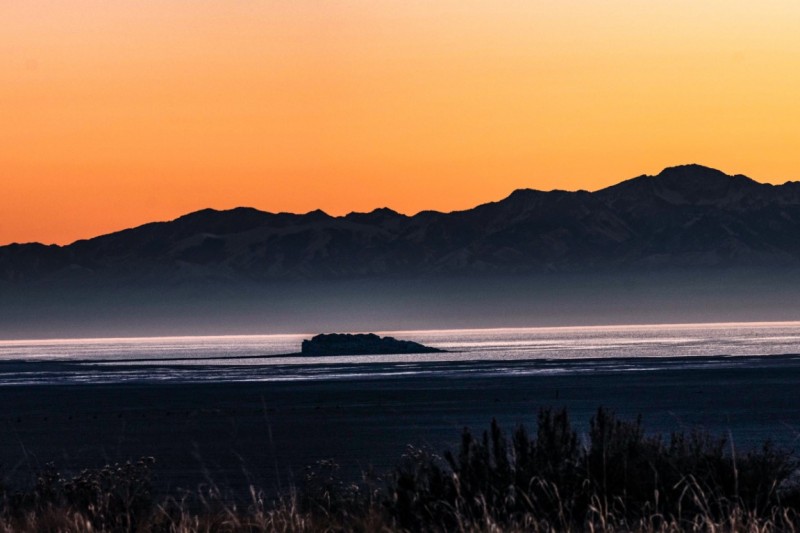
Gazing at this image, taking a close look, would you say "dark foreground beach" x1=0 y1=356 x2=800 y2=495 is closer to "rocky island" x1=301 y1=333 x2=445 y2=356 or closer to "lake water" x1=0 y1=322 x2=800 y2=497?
"lake water" x1=0 y1=322 x2=800 y2=497

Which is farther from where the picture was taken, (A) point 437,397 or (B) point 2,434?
(A) point 437,397

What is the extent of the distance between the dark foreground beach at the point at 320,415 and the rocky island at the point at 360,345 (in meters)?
70.1

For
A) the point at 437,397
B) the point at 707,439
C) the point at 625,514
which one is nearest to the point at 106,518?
the point at 625,514

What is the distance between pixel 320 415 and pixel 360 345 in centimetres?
10922

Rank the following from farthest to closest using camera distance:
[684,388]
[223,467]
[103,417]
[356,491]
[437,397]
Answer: [684,388], [437,397], [103,417], [223,467], [356,491]

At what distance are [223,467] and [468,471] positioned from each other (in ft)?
64.6

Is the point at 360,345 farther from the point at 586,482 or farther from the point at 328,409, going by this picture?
the point at 586,482

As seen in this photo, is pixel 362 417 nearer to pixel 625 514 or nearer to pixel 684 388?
pixel 684 388

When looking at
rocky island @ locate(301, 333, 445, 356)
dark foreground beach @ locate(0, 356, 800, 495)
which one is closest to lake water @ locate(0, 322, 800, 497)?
dark foreground beach @ locate(0, 356, 800, 495)

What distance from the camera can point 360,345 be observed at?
539ft

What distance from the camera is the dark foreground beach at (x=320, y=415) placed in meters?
35.8

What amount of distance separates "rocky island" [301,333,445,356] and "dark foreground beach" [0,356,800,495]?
70.1 meters

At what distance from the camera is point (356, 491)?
17.9 metres

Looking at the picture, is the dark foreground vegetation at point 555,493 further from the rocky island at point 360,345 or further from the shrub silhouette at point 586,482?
the rocky island at point 360,345
